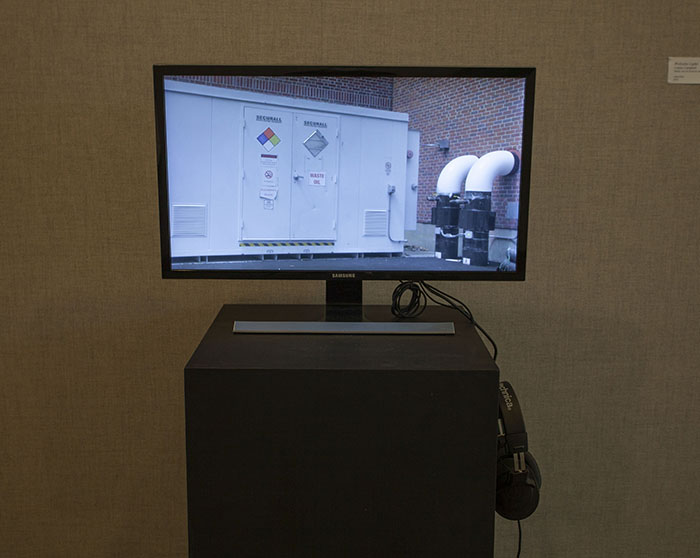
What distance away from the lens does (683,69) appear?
146 centimetres

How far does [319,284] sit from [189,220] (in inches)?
18.8

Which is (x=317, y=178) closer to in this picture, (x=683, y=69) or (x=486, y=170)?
(x=486, y=170)

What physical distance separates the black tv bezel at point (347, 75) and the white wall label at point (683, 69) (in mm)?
582

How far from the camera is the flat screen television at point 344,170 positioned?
1.13m

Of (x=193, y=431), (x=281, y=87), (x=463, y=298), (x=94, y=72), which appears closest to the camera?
(x=193, y=431)

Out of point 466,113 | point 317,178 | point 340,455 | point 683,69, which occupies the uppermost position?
point 683,69

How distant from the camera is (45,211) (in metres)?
1.49

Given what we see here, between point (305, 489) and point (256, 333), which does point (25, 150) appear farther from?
point (305, 489)

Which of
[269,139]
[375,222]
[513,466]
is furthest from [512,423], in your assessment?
[269,139]

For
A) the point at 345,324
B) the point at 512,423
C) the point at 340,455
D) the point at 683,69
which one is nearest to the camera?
the point at 340,455

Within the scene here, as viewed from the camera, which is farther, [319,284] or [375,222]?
[319,284]

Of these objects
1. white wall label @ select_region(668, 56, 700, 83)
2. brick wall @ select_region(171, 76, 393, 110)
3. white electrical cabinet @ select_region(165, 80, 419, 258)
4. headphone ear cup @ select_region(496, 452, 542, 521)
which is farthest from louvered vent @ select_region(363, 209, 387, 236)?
white wall label @ select_region(668, 56, 700, 83)

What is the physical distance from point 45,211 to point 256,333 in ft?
2.43

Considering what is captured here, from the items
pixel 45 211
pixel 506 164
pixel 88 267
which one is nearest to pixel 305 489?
pixel 506 164
